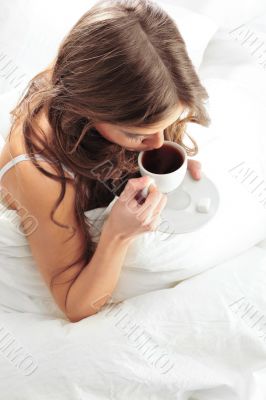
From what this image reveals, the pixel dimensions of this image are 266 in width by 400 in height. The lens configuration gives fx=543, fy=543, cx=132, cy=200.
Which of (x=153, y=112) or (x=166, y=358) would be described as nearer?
(x=153, y=112)

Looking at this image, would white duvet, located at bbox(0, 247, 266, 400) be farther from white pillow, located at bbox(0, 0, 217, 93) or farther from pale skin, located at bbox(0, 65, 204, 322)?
white pillow, located at bbox(0, 0, 217, 93)

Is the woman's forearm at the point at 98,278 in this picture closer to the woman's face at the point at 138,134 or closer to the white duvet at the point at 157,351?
the white duvet at the point at 157,351

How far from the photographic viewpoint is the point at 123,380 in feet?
2.83

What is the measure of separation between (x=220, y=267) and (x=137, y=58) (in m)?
0.42

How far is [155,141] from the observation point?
0.81 m

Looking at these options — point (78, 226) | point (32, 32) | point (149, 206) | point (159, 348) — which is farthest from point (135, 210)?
point (32, 32)

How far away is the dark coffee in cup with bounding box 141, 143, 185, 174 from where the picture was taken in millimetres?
884

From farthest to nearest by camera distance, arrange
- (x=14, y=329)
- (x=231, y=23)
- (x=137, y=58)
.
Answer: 1. (x=231, y=23)
2. (x=14, y=329)
3. (x=137, y=58)

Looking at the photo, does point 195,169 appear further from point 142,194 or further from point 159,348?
point 159,348

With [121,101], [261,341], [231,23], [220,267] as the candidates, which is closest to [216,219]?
[220,267]

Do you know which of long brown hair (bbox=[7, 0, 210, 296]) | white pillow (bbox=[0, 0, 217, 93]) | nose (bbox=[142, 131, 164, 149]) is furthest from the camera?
white pillow (bbox=[0, 0, 217, 93])

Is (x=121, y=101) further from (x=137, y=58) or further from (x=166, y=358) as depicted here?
(x=166, y=358)

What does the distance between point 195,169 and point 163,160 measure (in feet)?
0.32

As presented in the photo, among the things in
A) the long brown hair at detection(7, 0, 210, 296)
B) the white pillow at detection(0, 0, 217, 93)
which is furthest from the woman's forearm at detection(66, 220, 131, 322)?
the white pillow at detection(0, 0, 217, 93)
